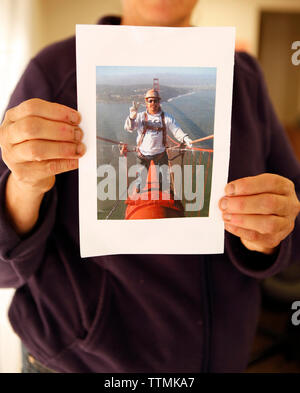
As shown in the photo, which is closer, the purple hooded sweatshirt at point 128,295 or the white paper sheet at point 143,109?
the white paper sheet at point 143,109

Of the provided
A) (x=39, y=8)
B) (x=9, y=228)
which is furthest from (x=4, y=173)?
(x=39, y=8)

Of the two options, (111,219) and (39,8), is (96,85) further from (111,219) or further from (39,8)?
(39,8)

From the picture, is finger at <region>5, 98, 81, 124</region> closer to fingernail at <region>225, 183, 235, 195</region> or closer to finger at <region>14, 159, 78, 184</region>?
finger at <region>14, 159, 78, 184</region>

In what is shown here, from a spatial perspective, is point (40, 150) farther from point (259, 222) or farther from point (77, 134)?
point (259, 222)

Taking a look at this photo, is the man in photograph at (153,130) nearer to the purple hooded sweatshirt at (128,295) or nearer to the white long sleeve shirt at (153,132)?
the white long sleeve shirt at (153,132)

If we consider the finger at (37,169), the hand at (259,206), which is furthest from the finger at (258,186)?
the finger at (37,169)

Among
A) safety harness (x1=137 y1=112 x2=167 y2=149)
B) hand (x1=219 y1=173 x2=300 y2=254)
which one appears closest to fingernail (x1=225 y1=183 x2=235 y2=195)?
hand (x1=219 y1=173 x2=300 y2=254)
